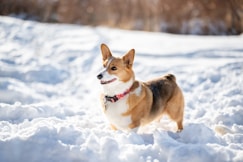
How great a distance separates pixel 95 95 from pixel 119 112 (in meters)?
3.32

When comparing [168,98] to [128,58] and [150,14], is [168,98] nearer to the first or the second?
[128,58]

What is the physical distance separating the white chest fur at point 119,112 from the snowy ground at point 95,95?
0.18m

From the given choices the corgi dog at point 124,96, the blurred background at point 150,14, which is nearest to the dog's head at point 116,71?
the corgi dog at point 124,96

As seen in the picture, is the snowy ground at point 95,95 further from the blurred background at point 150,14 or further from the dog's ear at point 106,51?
the blurred background at point 150,14

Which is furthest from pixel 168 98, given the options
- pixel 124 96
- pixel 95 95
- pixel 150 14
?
pixel 150 14

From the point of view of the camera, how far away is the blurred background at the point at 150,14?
48.5ft

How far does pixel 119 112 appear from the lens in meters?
4.41

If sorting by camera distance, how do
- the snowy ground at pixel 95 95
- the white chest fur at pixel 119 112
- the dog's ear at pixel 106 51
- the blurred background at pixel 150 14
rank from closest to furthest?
the snowy ground at pixel 95 95 < the white chest fur at pixel 119 112 < the dog's ear at pixel 106 51 < the blurred background at pixel 150 14

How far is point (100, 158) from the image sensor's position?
3.54 metres

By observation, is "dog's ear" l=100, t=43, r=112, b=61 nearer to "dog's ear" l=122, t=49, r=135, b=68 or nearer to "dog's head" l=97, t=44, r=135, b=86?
"dog's head" l=97, t=44, r=135, b=86

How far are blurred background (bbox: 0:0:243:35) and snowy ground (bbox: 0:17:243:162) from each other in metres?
2.14

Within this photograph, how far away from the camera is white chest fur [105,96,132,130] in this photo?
442 cm

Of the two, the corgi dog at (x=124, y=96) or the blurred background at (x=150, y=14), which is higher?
the corgi dog at (x=124, y=96)

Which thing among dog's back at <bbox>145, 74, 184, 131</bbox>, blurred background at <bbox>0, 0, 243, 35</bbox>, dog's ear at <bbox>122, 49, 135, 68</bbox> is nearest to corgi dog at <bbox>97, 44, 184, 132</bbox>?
dog's ear at <bbox>122, 49, 135, 68</bbox>
